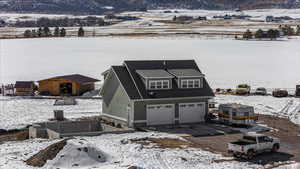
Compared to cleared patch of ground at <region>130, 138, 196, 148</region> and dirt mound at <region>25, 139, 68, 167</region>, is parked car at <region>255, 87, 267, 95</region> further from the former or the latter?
dirt mound at <region>25, 139, 68, 167</region>

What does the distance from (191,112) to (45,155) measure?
565 inches

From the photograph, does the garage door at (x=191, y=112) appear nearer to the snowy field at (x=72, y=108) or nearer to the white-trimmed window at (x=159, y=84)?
the white-trimmed window at (x=159, y=84)

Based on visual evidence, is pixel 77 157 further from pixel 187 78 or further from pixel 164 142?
pixel 187 78

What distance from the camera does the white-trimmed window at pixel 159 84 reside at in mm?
38438

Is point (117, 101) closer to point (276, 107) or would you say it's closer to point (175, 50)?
point (276, 107)

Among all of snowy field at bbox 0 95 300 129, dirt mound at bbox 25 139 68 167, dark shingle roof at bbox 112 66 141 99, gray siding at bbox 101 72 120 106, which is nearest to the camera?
dirt mound at bbox 25 139 68 167

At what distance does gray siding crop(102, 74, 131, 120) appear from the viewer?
3838 centimetres

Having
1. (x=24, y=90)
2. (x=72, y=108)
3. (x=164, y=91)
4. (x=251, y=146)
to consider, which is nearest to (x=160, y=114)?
(x=164, y=91)

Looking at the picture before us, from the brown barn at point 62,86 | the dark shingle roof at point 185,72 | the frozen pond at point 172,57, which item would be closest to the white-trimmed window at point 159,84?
the dark shingle roof at point 185,72

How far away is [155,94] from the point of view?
3791 centimetres

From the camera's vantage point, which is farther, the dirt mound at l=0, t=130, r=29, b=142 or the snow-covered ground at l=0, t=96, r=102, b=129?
the snow-covered ground at l=0, t=96, r=102, b=129

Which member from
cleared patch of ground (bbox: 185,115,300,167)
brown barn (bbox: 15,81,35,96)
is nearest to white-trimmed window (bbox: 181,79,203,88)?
cleared patch of ground (bbox: 185,115,300,167)

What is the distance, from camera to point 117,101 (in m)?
39.6

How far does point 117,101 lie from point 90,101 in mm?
11563
